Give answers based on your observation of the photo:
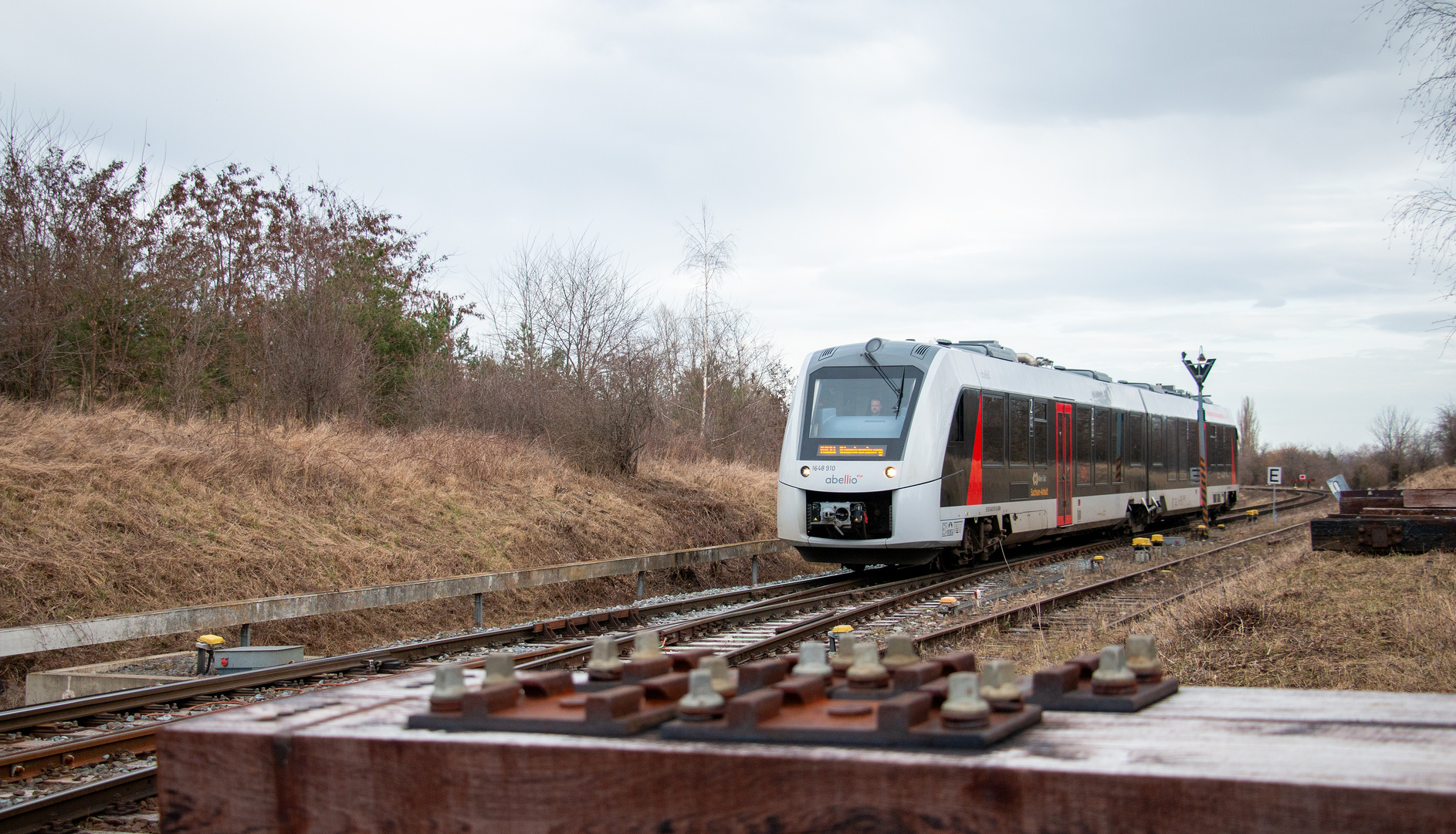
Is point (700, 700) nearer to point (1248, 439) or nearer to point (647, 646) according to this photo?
point (647, 646)

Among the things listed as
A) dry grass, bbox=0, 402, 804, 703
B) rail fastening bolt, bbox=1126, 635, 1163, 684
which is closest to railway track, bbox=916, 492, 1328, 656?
dry grass, bbox=0, 402, 804, 703

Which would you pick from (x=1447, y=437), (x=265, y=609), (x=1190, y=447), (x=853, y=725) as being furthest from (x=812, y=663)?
(x=1447, y=437)

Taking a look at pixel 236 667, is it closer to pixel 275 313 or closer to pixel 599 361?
pixel 275 313

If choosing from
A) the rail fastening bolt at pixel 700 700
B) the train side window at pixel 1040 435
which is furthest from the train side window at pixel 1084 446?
the rail fastening bolt at pixel 700 700

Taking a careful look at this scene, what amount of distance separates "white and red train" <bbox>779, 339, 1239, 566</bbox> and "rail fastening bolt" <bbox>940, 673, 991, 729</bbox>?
41.5ft

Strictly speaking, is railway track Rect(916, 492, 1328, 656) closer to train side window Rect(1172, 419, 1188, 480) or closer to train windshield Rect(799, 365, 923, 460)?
train windshield Rect(799, 365, 923, 460)

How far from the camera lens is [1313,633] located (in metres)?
7.75

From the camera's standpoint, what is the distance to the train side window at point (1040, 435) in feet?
57.3

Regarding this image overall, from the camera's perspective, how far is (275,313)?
2094cm

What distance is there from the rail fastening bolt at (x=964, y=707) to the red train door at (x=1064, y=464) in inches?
694

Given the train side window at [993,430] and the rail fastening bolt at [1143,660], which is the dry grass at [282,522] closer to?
the train side window at [993,430]

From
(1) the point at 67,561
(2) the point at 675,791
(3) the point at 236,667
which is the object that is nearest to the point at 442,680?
(2) the point at 675,791

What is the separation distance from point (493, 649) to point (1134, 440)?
16842 mm

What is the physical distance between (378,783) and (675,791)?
50 centimetres
